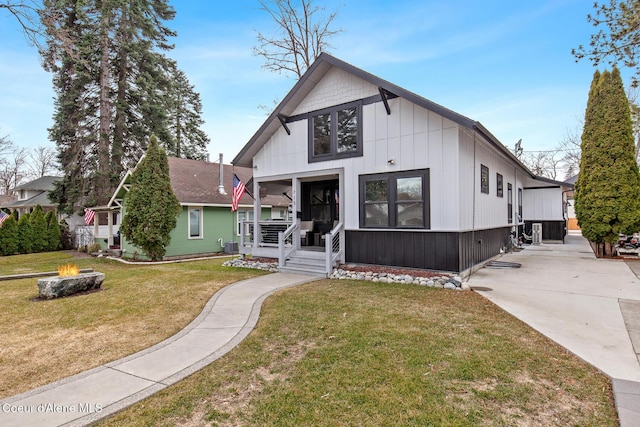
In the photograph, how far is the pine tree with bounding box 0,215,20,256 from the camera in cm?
1752

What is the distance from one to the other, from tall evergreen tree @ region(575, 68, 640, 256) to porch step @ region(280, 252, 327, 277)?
9.34 metres

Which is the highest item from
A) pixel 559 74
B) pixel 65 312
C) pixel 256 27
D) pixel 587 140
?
pixel 256 27

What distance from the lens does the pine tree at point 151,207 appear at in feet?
43.9

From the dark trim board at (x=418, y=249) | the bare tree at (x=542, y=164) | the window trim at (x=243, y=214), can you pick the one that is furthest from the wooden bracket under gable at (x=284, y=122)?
the bare tree at (x=542, y=164)

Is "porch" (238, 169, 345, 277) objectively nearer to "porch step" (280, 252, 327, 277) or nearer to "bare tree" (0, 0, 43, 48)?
"porch step" (280, 252, 327, 277)

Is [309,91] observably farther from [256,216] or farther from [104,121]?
[104,121]

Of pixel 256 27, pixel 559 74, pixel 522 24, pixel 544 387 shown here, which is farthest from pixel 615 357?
pixel 256 27

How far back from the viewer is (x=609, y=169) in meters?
10.9

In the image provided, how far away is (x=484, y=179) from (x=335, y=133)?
4.63 meters

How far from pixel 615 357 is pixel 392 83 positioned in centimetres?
669

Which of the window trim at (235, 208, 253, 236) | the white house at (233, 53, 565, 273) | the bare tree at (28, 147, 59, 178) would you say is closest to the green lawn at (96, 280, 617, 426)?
the white house at (233, 53, 565, 273)

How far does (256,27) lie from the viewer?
672 inches

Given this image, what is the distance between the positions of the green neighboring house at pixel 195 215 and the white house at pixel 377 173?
4.30m

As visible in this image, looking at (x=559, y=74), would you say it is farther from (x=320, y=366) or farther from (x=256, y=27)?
(x=320, y=366)
